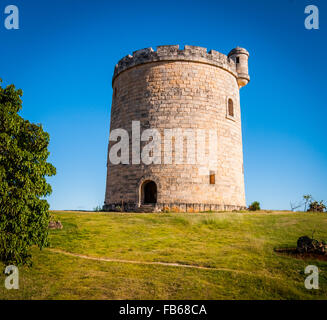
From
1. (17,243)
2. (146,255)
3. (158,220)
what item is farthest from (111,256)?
(158,220)

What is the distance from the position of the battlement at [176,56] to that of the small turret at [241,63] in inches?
71.9

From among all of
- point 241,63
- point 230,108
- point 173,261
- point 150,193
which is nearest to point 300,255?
point 173,261

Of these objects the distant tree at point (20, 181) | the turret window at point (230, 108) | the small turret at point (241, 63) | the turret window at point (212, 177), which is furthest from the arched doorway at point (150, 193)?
the distant tree at point (20, 181)

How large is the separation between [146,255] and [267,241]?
4091 mm

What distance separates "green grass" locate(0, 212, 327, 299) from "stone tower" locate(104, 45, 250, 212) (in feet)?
15.0

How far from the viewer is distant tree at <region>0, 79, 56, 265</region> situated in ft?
24.3

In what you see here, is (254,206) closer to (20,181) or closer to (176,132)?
(176,132)

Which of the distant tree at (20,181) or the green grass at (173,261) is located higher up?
the distant tree at (20,181)

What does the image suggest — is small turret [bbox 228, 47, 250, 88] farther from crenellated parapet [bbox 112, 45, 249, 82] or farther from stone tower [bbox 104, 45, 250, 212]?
crenellated parapet [bbox 112, 45, 249, 82]

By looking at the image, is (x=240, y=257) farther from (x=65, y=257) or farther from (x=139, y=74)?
(x=139, y=74)

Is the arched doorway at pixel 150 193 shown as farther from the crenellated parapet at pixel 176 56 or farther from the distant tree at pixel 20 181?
the distant tree at pixel 20 181

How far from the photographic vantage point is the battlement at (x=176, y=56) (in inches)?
734
